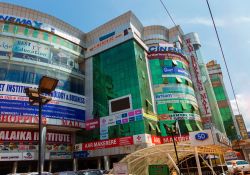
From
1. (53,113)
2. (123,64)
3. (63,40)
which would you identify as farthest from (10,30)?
(123,64)

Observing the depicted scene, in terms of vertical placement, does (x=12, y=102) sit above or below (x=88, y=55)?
below

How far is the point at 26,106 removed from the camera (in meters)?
34.9

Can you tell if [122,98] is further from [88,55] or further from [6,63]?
[6,63]

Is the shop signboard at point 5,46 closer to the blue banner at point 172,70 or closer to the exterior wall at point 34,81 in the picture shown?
the exterior wall at point 34,81

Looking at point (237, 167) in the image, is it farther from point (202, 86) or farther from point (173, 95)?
point (202, 86)

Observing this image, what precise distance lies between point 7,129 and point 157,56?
109 ft

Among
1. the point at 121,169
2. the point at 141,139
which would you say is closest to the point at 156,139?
the point at 141,139

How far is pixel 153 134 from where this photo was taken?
37719mm

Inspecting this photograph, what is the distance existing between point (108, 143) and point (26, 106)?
14.8 m

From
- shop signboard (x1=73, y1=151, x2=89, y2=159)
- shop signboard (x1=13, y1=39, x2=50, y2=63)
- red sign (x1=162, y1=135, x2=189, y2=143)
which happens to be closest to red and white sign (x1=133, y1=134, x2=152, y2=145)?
red sign (x1=162, y1=135, x2=189, y2=143)

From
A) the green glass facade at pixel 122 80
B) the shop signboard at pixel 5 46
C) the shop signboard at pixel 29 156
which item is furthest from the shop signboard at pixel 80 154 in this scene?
the shop signboard at pixel 5 46

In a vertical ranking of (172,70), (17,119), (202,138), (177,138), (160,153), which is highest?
(172,70)

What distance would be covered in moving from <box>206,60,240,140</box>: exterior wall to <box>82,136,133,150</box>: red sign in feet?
136

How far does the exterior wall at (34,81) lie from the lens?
33906mm
